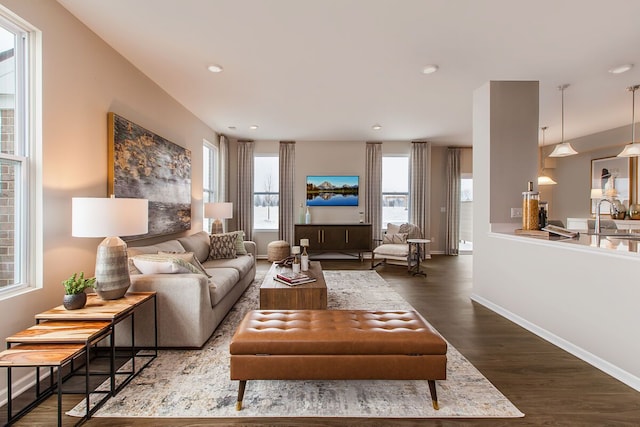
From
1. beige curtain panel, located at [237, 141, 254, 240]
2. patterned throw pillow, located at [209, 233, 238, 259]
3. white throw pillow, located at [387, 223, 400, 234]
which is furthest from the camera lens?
beige curtain panel, located at [237, 141, 254, 240]

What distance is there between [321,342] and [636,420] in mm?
1836

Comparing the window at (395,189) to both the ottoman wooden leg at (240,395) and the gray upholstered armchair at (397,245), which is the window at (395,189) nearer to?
the gray upholstered armchair at (397,245)

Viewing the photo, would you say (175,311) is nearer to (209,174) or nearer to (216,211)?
(216,211)

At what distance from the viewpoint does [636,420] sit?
5.61ft

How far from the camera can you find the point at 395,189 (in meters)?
7.27

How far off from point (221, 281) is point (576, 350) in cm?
317

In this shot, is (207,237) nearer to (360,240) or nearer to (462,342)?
(360,240)

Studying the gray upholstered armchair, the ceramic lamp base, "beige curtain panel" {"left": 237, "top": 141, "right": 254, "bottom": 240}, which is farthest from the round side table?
the ceramic lamp base

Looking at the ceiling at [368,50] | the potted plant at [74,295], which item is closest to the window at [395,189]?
the ceiling at [368,50]

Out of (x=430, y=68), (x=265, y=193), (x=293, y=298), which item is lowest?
(x=293, y=298)

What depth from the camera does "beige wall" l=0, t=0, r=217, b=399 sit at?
83.7 inches

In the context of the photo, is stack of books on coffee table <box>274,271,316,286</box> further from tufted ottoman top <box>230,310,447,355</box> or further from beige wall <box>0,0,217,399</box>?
beige wall <box>0,0,217,399</box>

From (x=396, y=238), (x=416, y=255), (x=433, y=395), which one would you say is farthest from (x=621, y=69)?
(x=433, y=395)

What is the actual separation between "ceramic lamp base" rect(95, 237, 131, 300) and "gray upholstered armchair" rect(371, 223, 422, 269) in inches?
172
